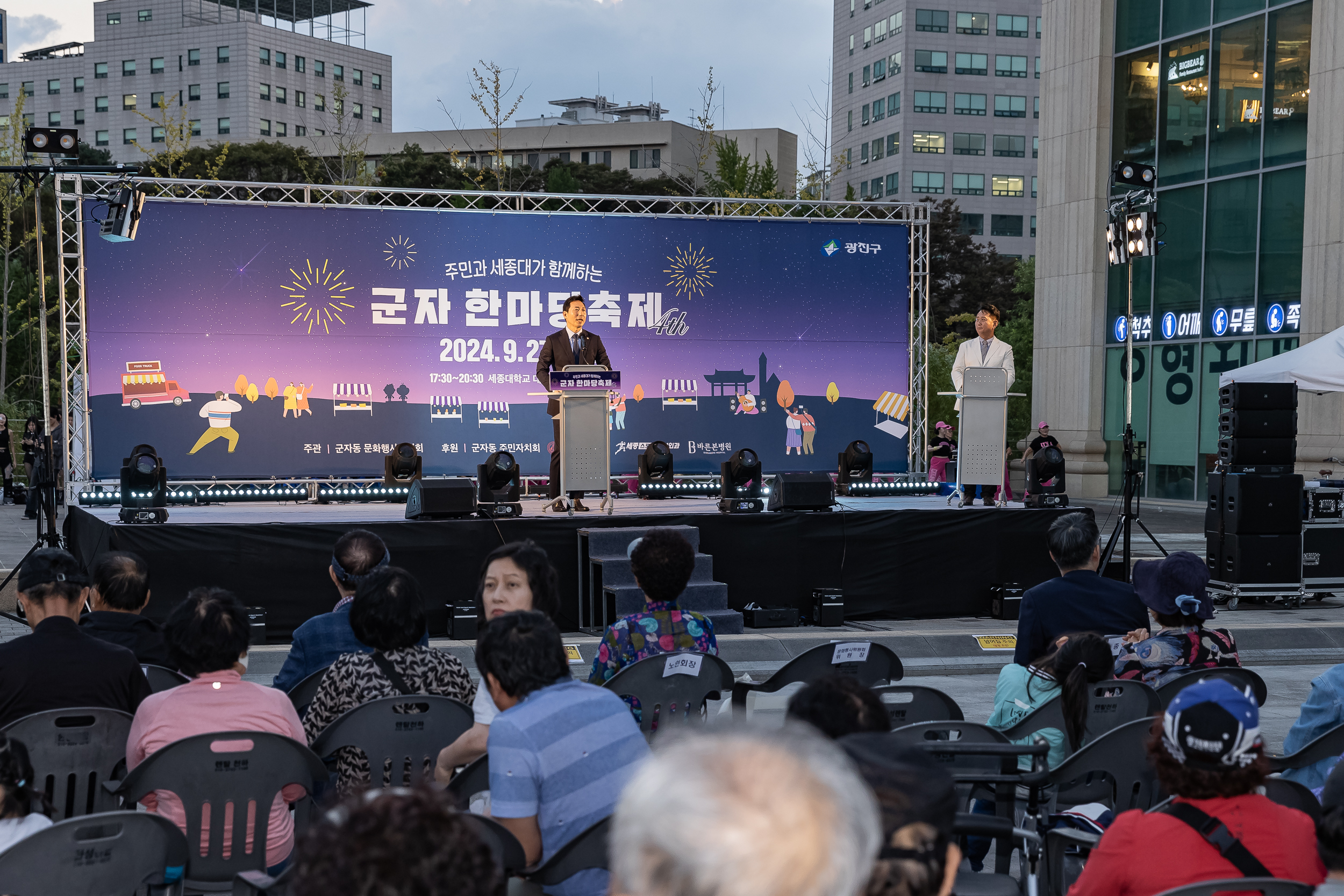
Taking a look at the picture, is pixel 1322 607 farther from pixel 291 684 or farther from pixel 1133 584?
pixel 291 684

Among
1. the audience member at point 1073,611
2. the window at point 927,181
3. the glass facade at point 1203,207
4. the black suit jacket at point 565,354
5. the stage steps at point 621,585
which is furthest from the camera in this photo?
the window at point 927,181

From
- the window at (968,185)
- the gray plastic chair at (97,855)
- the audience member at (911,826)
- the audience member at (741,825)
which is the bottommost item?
the gray plastic chair at (97,855)

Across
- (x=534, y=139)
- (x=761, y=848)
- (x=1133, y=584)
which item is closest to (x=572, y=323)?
(x=1133, y=584)

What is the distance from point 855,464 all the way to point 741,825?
11.8 meters

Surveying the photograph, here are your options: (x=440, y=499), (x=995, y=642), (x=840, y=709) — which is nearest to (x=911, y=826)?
(x=840, y=709)

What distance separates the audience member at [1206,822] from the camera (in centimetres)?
236

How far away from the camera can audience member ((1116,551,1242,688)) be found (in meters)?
4.42

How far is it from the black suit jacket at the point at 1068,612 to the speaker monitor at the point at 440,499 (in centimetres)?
496

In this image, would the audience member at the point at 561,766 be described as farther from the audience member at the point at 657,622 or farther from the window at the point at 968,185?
the window at the point at 968,185

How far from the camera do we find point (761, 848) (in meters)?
1.10

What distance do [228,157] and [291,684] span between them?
41.1 m

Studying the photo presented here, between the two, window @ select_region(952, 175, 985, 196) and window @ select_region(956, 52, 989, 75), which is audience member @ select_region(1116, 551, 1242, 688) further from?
window @ select_region(956, 52, 989, 75)

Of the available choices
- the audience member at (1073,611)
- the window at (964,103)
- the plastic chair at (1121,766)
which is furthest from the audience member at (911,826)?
the window at (964,103)

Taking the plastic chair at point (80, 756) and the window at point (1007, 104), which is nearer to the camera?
the plastic chair at point (80, 756)
